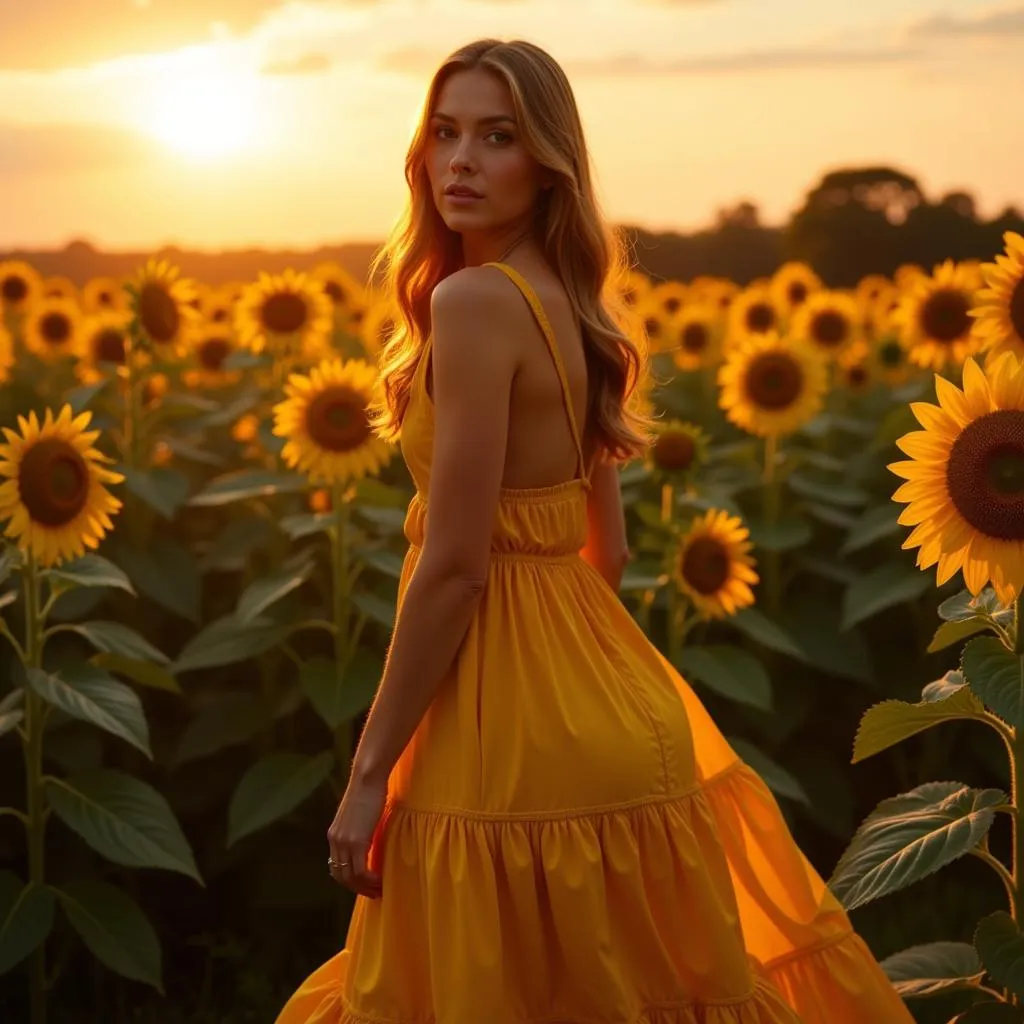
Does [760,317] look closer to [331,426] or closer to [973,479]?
[331,426]

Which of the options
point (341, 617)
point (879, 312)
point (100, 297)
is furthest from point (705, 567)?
point (879, 312)

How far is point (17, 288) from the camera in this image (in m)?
8.87

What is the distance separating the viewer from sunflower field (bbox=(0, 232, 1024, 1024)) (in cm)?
292

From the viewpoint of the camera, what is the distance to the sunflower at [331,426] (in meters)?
4.59

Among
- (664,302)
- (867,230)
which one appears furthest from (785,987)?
(867,230)

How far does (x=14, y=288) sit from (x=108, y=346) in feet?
8.67

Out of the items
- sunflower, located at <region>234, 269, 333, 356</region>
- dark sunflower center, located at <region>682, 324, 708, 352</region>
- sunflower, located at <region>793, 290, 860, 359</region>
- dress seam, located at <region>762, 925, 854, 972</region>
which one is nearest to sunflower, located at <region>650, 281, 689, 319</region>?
dark sunflower center, located at <region>682, 324, 708, 352</region>

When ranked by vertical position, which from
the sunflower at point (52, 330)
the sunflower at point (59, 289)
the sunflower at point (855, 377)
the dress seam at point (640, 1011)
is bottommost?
the dress seam at point (640, 1011)

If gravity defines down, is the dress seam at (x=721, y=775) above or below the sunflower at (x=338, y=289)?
below

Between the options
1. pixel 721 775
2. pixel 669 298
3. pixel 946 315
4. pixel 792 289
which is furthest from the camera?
pixel 669 298

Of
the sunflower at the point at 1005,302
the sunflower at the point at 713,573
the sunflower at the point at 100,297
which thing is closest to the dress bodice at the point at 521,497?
the sunflower at the point at 1005,302

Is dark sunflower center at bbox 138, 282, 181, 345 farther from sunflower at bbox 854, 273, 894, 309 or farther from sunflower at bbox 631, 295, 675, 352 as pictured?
sunflower at bbox 854, 273, 894, 309

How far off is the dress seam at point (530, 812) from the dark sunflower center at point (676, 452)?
188cm

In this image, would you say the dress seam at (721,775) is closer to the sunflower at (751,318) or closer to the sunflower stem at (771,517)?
the sunflower stem at (771,517)
